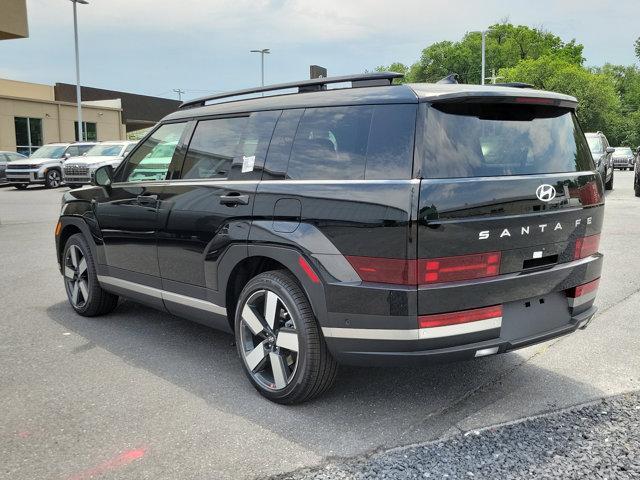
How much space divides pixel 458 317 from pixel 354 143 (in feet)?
3.65

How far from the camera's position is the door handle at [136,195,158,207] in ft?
15.4

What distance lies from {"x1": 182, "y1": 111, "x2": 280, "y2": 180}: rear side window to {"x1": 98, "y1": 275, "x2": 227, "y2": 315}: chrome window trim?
87cm

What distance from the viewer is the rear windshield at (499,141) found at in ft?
10.6

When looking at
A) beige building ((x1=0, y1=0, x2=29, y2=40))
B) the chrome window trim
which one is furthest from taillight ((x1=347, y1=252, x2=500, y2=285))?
beige building ((x1=0, y1=0, x2=29, y2=40))

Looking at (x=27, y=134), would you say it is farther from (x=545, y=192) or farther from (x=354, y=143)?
(x=545, y=192)

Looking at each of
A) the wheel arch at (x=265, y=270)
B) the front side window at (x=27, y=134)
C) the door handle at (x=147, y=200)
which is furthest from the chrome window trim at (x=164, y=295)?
the front side window at (x=27, y=134)

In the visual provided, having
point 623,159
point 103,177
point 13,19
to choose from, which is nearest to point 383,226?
point 103,177

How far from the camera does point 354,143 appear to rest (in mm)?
3498

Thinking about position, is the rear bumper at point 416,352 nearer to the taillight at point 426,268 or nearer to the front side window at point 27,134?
the taillight at point 426,268

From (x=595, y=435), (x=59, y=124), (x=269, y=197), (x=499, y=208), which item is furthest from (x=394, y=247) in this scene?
(x=59, y=124)

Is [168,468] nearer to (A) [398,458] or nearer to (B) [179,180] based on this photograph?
(A) [398,458]

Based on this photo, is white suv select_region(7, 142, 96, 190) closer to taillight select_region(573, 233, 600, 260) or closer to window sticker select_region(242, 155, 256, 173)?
window sticker select_region(242, 155, 256, 173)

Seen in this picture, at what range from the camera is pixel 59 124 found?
38.8m

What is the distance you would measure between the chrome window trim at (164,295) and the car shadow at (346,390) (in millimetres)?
430
